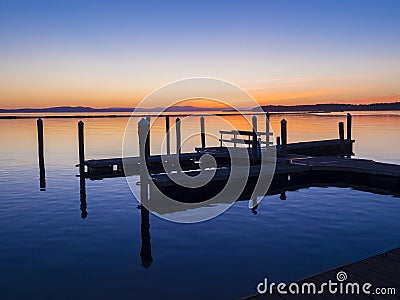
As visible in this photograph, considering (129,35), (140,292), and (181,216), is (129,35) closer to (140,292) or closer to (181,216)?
(181,216)

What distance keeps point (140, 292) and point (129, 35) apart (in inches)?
1090

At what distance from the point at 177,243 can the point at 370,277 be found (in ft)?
18.0

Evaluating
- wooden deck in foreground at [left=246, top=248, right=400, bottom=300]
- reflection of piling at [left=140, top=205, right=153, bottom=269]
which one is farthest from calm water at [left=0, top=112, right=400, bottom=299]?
wooden deck in foreground at [left=246, top=248, right=400, bottom=300]

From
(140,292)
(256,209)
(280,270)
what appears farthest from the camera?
(256,209)

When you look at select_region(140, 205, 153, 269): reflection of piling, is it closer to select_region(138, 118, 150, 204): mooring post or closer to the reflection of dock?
select_region(138, 118, 150, 204): mooring post

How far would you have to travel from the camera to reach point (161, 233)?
1110 cm

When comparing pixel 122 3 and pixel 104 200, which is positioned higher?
pixel 122 3

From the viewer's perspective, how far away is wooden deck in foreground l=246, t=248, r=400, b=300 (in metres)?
5.33

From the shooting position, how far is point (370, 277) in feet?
19.1

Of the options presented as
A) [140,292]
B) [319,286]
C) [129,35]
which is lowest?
[140,292]

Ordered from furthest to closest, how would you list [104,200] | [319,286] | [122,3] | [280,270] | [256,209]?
[122,3], [104,200], [256,209], [280,270], [319,286]

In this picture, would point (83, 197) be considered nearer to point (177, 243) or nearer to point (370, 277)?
point (177, 243)

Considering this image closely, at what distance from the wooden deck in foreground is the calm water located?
1.84 meters

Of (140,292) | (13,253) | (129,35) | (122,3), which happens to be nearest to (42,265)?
(13,253)
